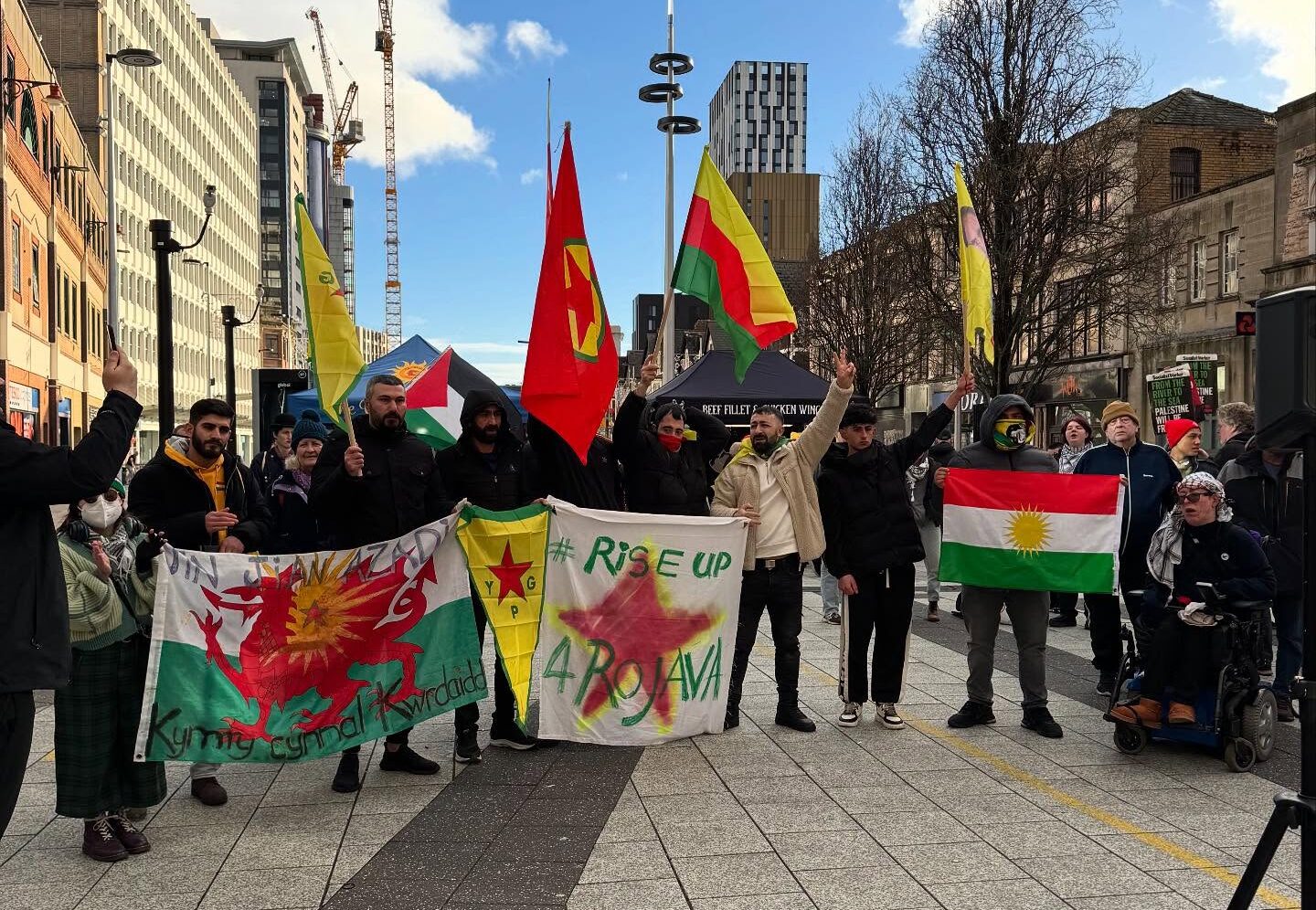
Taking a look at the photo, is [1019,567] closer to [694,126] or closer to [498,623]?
[498,623]

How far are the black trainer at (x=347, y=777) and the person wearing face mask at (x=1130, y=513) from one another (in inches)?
199

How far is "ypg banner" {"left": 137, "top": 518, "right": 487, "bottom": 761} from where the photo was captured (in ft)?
19.0

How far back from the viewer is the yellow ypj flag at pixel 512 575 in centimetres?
663

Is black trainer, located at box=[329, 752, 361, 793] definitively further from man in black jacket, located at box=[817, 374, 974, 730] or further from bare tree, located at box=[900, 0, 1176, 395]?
bare tree, located at box=[900, 0, 1176, 395]

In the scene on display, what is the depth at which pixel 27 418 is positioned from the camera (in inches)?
1293

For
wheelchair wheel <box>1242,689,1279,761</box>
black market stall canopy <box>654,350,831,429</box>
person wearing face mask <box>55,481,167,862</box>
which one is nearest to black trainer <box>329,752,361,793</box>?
person wearing face mask <box>55,481,167,862</box>

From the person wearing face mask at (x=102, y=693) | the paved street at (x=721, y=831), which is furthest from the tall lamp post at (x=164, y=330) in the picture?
the person wearing face mask at (x=102, y=693)

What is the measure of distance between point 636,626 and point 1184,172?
3967 cm

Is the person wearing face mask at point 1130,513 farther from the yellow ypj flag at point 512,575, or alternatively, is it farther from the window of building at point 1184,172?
the window of building at point 1184,172

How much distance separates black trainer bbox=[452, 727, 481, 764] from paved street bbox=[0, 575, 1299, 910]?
116mm

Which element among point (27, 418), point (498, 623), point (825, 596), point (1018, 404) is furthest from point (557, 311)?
point (27, 418)

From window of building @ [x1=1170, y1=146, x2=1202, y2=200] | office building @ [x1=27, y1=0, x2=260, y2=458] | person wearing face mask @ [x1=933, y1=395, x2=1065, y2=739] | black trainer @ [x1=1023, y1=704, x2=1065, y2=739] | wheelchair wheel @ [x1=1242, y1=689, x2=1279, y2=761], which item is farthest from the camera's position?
office building @ [x1=27, y1=0, x2=260, y2=458]

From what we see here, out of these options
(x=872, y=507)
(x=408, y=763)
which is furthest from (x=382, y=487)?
(x=872, y=507)

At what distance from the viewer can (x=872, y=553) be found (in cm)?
746
